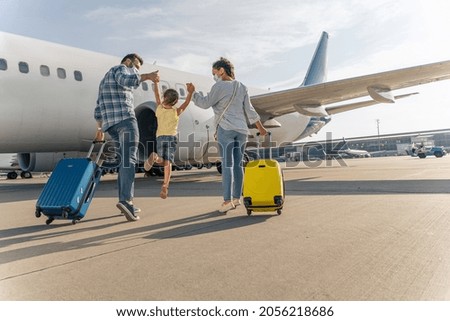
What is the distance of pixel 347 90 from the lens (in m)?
9.45

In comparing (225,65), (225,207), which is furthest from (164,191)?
(225,65)

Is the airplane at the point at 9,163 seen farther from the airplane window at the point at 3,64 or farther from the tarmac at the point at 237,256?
the tarmac at the point at 237,256

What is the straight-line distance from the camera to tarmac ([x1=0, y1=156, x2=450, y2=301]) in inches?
57.6

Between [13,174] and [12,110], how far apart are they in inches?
713

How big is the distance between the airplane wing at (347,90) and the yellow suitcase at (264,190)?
6241mm

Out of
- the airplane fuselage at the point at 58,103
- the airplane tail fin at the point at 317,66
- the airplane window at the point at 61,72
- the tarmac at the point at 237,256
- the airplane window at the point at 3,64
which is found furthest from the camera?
the airplane tail fin at the point at 317,66

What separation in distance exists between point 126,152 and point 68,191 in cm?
69

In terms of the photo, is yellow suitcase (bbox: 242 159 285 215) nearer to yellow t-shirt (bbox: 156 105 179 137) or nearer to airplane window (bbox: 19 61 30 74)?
yellow t-shirt (bbox: 156 105 179 137)

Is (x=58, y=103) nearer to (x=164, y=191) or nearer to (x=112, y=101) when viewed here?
(x=112, y=101)

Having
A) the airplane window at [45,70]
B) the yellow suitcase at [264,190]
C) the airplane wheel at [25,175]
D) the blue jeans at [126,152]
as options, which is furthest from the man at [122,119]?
the airplane wheel at [25,175]

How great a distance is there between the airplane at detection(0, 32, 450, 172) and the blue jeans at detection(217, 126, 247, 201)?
14.5 ft

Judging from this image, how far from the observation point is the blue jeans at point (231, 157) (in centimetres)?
380
